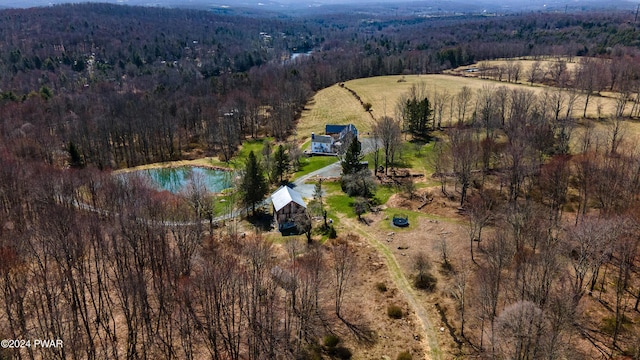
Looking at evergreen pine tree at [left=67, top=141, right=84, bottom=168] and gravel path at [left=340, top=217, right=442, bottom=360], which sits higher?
evergreen pine tree at [left=67, top=141, right=84, bottom=168]

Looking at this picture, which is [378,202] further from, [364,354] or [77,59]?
[77,59]

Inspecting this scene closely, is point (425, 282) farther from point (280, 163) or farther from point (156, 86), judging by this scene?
point (156, 86)

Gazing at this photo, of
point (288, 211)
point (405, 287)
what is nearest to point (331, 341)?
point (405, 287)

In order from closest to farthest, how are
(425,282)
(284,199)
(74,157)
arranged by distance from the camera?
(425,282)
(284,199)
(74,157)

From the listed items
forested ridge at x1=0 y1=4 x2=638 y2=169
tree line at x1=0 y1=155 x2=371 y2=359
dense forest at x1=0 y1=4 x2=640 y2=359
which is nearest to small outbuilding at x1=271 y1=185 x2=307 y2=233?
tree line at x1=0 y1=155 x2=371 y2=359

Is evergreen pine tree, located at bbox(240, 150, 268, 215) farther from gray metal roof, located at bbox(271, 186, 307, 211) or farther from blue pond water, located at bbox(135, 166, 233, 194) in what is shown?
blue pond water, located at bbox(135, 166, 233, 194)

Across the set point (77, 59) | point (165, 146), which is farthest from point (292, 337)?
point (77, 59)

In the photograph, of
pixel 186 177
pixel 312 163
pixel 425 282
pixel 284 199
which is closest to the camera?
pixel 425 282
